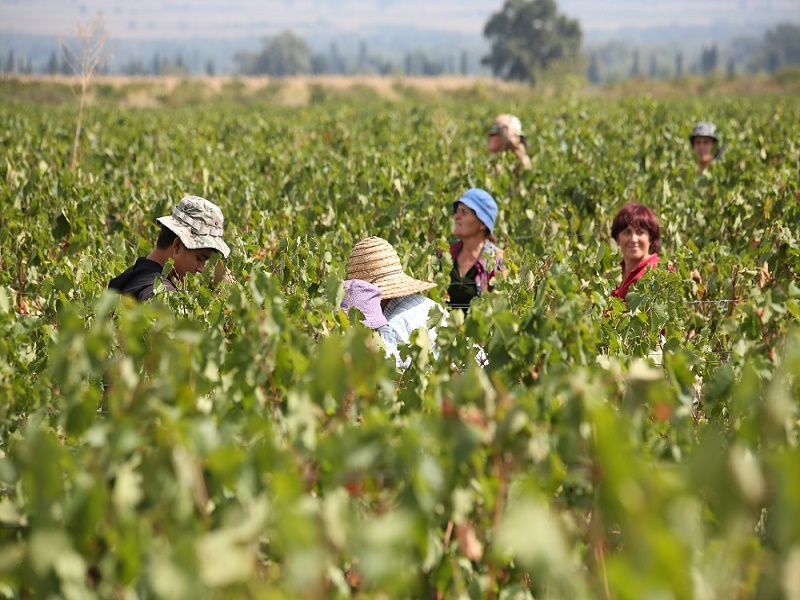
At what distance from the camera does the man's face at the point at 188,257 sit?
4695 millimetres

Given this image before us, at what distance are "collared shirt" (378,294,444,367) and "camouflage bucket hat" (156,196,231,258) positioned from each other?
906mm

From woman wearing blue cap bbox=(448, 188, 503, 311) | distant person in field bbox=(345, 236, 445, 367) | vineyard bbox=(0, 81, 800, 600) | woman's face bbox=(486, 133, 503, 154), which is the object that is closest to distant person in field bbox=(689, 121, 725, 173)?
woman's face bbox=(486, 133, 503, 154)

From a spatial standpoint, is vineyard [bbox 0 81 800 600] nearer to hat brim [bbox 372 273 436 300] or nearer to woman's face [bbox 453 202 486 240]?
hat brim [bbox 372 273 436 300]

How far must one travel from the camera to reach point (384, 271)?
4.40 meters

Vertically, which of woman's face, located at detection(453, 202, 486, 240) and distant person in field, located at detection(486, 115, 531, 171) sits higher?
distant person in field, located at detection(486, 115, 531, 171)

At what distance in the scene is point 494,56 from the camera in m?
113

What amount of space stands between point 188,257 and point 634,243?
2.44 m

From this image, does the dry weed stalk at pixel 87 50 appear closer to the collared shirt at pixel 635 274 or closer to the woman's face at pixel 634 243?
the woman's face at pixel 634 243

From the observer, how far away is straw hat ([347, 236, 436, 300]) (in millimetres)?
4355

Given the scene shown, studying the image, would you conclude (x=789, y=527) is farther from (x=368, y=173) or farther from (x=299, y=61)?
(x=299, y=61)

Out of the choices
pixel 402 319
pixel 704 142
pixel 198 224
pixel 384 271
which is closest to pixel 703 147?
pixel 704 142

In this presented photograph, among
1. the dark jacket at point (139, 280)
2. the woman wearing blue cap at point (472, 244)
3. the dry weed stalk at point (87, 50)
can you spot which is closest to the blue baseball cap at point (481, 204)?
the woman wearing blue cap at point (472, 244)

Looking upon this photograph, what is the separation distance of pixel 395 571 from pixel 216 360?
45.2 inches

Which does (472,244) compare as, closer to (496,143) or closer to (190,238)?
(190,238)
